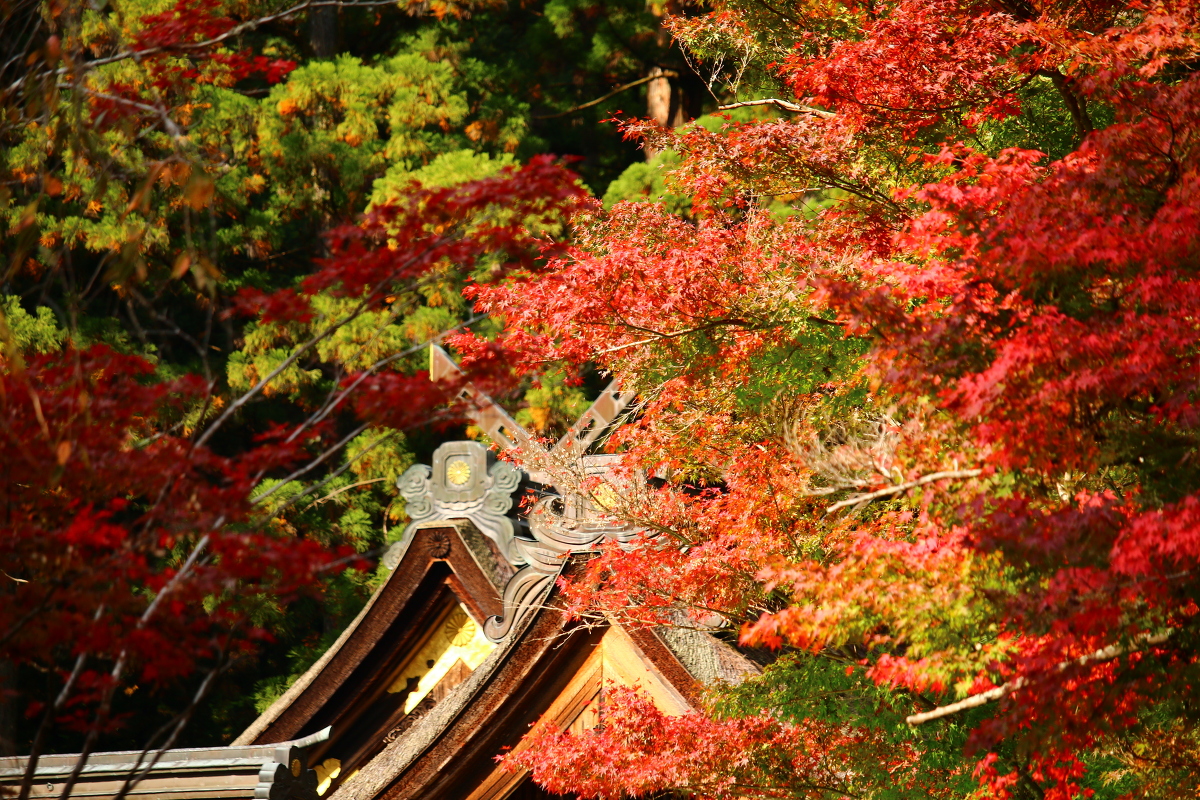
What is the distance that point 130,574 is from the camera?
3.14 metres

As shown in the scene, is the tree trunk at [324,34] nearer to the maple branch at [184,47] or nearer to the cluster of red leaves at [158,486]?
the maple branch at [184,47]

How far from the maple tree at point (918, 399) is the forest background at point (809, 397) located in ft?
0.06

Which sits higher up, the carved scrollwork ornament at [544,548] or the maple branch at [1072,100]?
the maple branch at [1072,100]

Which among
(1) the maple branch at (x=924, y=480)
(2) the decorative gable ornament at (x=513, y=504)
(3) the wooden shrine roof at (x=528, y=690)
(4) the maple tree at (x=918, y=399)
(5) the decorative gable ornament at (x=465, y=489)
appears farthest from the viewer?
(5) the decorative gable ornament at (x=465, y=489)

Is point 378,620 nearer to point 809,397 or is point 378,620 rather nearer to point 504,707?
point 504,707

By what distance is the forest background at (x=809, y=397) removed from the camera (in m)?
3.32

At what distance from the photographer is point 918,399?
4.22 m

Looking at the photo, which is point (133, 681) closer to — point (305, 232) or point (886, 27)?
point (305, 232)

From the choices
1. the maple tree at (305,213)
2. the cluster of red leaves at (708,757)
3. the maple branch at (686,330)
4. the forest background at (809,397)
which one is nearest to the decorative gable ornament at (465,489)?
the maple tree at (305,213)

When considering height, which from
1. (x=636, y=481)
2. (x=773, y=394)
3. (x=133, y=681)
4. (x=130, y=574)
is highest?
(x=130, y=574)

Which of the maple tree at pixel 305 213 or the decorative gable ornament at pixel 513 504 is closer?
the decorative gable ornament at pixel 513 504

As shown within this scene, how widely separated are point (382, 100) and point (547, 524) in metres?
8.85

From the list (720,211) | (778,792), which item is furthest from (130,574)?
(720,211)

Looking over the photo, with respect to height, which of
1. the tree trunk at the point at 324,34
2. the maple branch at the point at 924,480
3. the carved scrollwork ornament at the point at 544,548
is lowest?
the carved scrollwork ornament at the point at 544,548
